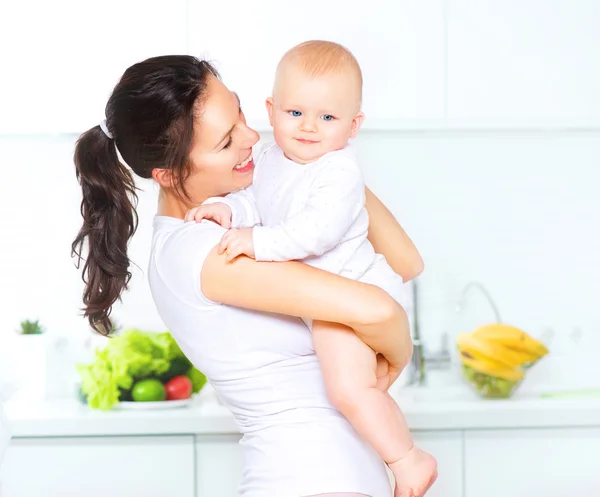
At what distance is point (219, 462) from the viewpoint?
94.0 inches

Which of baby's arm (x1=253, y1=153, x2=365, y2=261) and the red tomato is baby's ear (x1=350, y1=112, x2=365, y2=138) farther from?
the red tomato

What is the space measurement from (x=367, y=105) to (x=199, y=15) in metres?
0.54

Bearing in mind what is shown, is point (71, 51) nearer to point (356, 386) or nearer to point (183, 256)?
point (183, 256)

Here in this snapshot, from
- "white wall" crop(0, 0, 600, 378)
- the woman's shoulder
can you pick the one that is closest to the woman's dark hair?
the woman's shoulder

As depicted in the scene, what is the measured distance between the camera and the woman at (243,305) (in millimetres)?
1247

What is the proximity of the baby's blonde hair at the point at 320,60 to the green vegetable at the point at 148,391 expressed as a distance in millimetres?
1307

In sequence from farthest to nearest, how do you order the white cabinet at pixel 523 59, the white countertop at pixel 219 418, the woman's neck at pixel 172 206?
the white cabinet at pixel 523 59 → the white countertop at pixel 219 418 → the woman's neck at pixel 172 206

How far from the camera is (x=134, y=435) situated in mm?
2373

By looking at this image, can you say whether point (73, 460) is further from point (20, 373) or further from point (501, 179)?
point (501, 179)

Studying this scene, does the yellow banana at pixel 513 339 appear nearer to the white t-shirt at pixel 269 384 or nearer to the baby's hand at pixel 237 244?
the white t-shirt at pixel 269 384

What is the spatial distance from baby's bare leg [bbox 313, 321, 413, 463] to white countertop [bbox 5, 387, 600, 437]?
107 cm

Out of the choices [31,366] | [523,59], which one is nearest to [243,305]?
[31,366]

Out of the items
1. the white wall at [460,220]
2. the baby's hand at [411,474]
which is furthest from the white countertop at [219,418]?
the baby's hand at [411,474]

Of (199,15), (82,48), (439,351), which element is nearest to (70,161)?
(82,48)
